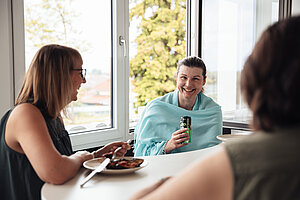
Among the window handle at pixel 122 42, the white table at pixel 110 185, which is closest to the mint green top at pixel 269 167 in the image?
the white table at pixel 110 185

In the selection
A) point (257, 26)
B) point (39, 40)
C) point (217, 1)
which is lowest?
point (39, 40)

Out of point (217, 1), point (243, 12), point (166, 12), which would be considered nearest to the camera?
point (243, 12)

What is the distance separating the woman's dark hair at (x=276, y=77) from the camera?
0.53m

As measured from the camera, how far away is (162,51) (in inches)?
210

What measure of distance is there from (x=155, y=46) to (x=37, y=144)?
13.7 ft

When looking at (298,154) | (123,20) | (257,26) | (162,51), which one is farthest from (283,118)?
(162,51)

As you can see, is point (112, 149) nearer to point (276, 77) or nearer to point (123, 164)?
point (123, 164)

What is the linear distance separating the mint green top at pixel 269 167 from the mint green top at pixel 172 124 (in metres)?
1.66

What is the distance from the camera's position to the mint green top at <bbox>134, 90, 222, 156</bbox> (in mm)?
2268

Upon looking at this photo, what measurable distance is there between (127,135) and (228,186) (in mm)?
2556

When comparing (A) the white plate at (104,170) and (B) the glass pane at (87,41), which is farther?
(B) the glass pane at (87,41)

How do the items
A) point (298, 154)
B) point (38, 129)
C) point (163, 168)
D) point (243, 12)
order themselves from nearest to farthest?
1. point (298, 154)
2. point (38, 129)
3. point (163, 168)
4. point (243, 12)

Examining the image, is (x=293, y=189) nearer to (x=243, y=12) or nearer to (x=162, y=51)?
(x=243, y=12)

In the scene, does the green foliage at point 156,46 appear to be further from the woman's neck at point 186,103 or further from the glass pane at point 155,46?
the woman's neck at point 186,103
